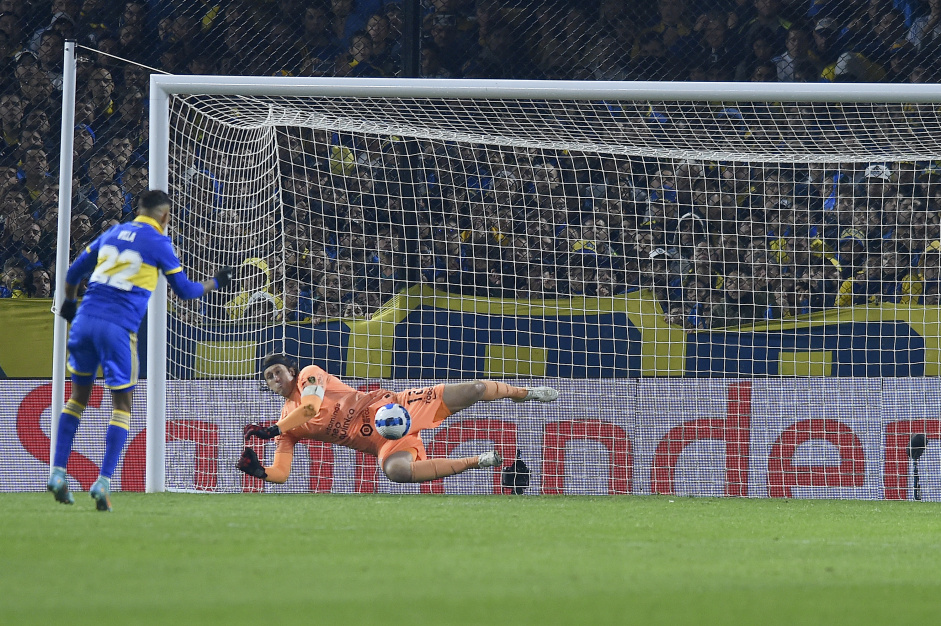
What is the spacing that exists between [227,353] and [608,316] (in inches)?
114

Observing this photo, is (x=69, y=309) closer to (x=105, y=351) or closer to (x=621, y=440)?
(x=105, y=351)

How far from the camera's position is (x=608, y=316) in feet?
29.8

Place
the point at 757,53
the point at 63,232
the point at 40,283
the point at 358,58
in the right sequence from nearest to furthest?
the point at 63,232 < the point at 40,283 < the point at 757,53 < the point at 358,58

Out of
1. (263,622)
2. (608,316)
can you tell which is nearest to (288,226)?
(608,316)

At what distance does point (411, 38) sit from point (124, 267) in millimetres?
4906

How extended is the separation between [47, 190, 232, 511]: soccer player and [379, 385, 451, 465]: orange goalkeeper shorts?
7.30 ft

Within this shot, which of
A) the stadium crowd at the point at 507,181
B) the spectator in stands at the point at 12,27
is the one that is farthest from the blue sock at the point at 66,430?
the spectator in stands at the point at 12,27

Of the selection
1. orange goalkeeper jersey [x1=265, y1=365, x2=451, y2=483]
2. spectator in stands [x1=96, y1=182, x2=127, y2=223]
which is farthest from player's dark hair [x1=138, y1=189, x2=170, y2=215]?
spectator in stands [x1=96, y1=182, x2=127, y2=223]

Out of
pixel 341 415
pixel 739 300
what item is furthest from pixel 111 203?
pixel 739 300

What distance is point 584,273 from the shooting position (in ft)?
31.9

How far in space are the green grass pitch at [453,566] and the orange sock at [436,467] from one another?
1155 millimetres

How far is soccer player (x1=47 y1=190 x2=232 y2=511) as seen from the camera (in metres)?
5.64

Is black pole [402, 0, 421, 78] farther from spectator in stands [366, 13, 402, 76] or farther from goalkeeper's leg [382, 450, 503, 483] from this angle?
goalkeeper's leg [382, 450, 503, 483]

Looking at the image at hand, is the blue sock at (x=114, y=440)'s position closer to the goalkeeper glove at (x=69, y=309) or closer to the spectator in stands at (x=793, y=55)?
the goalkeeper glove at (x=69, y=309)
